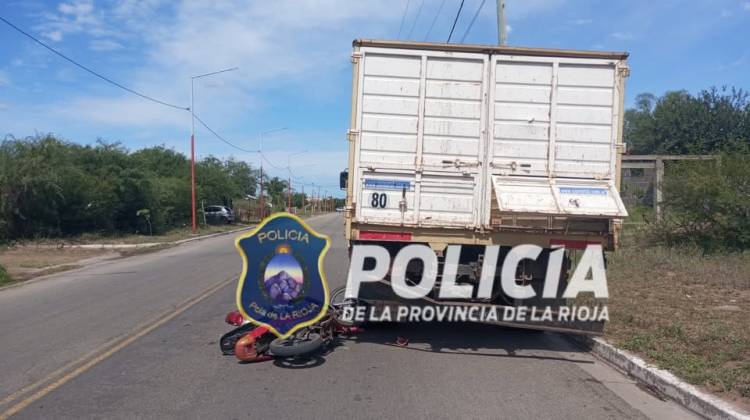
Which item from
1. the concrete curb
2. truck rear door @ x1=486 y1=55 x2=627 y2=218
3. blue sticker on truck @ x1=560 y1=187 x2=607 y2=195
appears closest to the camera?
the concrete curb

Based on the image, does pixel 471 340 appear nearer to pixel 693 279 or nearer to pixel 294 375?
pixel 294 375

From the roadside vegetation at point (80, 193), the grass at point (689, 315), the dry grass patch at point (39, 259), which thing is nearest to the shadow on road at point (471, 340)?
the grass at point (689, 315)

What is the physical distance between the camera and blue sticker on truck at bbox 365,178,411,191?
24.7 feet

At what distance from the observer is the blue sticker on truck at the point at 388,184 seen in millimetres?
7523

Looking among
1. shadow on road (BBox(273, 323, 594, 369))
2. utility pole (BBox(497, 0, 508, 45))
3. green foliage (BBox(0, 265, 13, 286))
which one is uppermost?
utility pole (BBox(497, 0, 508, 45))

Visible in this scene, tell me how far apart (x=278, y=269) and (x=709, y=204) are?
14.7 m

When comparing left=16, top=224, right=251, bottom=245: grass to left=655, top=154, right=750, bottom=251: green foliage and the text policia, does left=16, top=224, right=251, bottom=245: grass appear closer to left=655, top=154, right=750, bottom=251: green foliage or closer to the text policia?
left=655, top=154, right=750, bottom=251: green foliage

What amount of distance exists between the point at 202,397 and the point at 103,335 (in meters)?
3.35

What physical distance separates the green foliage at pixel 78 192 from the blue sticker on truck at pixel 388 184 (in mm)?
24698

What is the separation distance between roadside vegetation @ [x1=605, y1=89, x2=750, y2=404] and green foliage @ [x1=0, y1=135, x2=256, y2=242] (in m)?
24.5

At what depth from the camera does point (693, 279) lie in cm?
1241

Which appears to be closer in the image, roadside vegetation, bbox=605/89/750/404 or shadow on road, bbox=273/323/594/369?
roadside vegetation, bbox=605/89/750/404

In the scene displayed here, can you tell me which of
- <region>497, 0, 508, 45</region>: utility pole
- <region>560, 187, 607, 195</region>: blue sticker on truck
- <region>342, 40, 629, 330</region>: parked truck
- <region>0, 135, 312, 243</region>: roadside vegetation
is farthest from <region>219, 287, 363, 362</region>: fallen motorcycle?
<region>0, 135, 312, 243</region>: roadside vegetation

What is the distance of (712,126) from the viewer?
3203 centimetres
